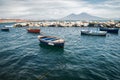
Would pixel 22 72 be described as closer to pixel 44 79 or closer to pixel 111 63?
pixel 44 79

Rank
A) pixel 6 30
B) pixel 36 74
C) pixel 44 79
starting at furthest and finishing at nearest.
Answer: pixel 6 30, pixel 36 74, pixel 44 79

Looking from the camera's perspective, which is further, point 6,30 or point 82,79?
point 6,30

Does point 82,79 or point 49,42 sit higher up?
point 49,42

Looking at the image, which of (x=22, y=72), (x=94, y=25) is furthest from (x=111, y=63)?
(x=94, y=25)

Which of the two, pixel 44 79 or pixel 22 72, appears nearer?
pixel 44 79

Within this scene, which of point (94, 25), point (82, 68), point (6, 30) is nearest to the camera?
point (82, 68)

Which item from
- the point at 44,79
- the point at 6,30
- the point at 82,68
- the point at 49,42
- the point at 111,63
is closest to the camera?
the point at 44,79

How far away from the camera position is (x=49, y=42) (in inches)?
1352

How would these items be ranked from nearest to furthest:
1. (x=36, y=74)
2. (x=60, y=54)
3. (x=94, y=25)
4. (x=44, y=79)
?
(x=44, y=79) → (x=36, y=74) → (x=60, y=54) → (x=94, y=25)

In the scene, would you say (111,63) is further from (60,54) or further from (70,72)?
(60,54)

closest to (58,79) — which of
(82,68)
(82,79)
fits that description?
(82,79)

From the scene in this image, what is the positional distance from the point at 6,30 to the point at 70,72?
72092mm

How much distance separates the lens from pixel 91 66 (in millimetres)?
22906

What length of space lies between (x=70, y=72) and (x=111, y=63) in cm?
863
